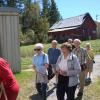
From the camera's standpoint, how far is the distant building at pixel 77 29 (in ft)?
241

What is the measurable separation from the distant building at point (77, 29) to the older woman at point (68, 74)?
6312 cm

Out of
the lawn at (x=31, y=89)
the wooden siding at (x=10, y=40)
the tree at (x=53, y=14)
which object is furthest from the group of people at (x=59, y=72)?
the tree at (x=53, y=14)

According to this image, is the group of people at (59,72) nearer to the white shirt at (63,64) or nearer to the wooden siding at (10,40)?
the white shirt at (63,64)

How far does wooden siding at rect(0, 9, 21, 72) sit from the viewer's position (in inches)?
651

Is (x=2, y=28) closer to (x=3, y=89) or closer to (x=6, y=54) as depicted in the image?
(x=6, y=54)

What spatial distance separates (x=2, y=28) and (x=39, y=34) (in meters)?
49.8

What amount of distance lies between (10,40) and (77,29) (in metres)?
57.0

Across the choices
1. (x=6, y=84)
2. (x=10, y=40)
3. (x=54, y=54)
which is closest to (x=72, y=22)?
(x=10, y=40)

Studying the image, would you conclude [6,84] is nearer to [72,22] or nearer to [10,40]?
[10,40]

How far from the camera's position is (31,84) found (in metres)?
13.7

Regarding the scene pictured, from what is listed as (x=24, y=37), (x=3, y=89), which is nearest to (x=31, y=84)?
(x=3, y=89)

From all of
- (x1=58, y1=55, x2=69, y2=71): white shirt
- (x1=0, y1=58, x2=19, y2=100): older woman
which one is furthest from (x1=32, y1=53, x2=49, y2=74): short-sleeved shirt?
(x1=0, y1=58, x2=19, y2=100): older woman

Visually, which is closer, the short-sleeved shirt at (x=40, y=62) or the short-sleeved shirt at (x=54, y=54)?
the short-sleeved shirt at (x=40, y=62)

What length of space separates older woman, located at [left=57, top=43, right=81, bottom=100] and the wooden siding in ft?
27.3
